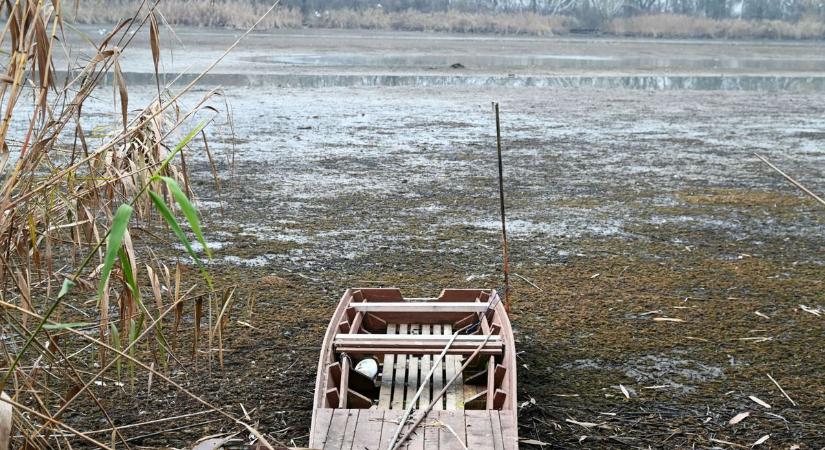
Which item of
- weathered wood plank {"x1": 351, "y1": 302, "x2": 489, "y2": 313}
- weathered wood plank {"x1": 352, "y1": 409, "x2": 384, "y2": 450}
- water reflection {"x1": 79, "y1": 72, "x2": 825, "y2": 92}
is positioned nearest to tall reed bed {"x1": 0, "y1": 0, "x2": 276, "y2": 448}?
weathered wood plank {"x1": 352, "y1": 409, "x2": 384, "y2": 450}

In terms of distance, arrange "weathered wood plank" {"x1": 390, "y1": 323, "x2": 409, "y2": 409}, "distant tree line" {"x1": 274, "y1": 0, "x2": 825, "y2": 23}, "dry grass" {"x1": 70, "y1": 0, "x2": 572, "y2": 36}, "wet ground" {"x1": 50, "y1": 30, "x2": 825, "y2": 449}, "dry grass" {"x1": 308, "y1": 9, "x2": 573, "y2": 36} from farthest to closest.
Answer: "distant tree line" {"x1": 274, "y1": 0, "x2": 825, "y2": 23} < "dry grass" {"x1": 308, "y1": 9, "x2": 573, "y2": 36} < "dry grass" {"x1": 70, "y1": 0, "x2": 572, "y2": 36} < "wet ground" {"x1": 50, "y1": 30, "x2": 825, "y2": 449} < "weathered wood plank" {"x1": 390, "y1": 323, "x2": 409, "y2": 409}

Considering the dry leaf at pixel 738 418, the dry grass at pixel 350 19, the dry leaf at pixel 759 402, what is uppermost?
the dry grass at pixel 350 19

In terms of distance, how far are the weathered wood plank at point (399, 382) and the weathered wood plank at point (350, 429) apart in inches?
13.5

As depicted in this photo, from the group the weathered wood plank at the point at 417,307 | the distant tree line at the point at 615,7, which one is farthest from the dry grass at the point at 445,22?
the weathered wood plank at the point at 417,307

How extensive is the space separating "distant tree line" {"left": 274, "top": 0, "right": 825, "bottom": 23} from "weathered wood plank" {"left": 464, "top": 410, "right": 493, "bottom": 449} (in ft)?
132

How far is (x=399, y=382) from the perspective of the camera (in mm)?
4129

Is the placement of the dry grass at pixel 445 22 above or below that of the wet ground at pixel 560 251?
Result: above

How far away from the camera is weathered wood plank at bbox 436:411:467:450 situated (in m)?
3.33

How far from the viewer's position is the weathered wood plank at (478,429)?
335 cm

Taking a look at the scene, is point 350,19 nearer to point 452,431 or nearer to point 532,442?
point 532,442

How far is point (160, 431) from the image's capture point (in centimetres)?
379

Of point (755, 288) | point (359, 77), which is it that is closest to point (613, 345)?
point (755, 288)

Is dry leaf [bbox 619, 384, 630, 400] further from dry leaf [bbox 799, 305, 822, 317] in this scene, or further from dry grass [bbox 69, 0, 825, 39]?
dry grass [bbox 69, 0, 825, 39]

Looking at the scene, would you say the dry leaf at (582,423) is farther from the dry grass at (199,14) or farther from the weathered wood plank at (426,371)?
the dry grass at (199,14)
